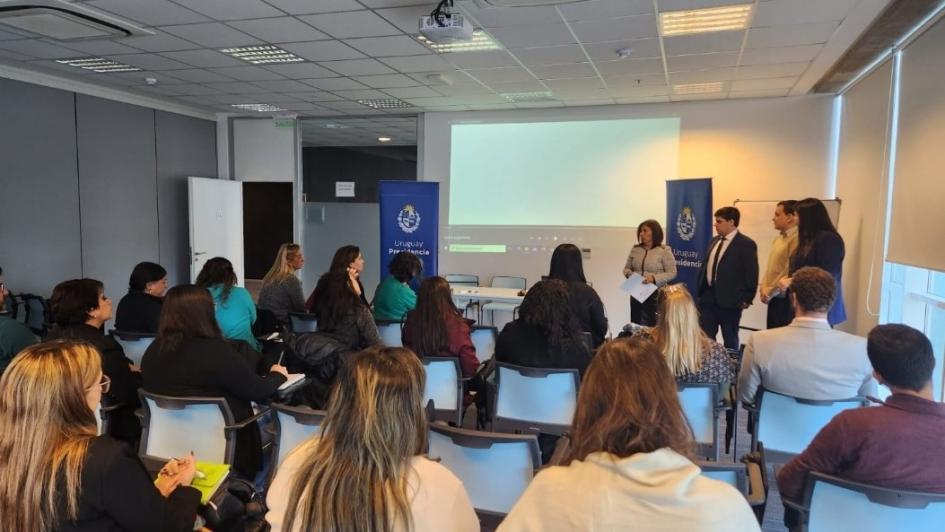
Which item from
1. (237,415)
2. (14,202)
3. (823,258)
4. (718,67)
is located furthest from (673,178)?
(14,202)

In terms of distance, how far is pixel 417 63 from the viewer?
5.22 m

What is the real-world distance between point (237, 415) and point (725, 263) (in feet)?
13.4

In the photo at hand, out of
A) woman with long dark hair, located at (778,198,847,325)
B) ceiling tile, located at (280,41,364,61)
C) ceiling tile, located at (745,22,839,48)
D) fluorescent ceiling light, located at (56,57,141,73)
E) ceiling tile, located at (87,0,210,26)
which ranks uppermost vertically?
ceiling tile, located at (745,22,839,48)

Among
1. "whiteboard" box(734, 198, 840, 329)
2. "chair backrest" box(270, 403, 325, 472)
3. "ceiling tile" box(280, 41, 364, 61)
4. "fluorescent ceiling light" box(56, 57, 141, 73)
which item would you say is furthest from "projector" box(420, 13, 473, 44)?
"whiteboard" box(734, 198, 840, 329)

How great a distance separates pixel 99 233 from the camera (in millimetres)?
6691

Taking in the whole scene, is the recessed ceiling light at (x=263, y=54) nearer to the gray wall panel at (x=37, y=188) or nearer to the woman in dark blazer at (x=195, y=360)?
the gray wall panel at (x=37, y=188)

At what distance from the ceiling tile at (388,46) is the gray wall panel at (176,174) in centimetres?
415

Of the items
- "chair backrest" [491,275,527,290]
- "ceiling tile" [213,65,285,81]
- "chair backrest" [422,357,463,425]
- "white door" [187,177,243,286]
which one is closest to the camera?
"chair backrest" [422,357,463,425]

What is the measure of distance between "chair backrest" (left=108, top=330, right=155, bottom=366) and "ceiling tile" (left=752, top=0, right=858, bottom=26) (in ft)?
14.6

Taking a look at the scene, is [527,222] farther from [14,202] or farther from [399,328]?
[14,202]

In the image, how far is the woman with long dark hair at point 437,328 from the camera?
3.35m

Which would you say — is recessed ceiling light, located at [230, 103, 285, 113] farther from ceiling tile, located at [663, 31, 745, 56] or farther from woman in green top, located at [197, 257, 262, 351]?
ceiling tile, located at [663, 31, 745, 56]

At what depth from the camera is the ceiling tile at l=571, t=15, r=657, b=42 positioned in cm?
399

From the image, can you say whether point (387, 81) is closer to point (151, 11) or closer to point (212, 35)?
point (212, 35)
